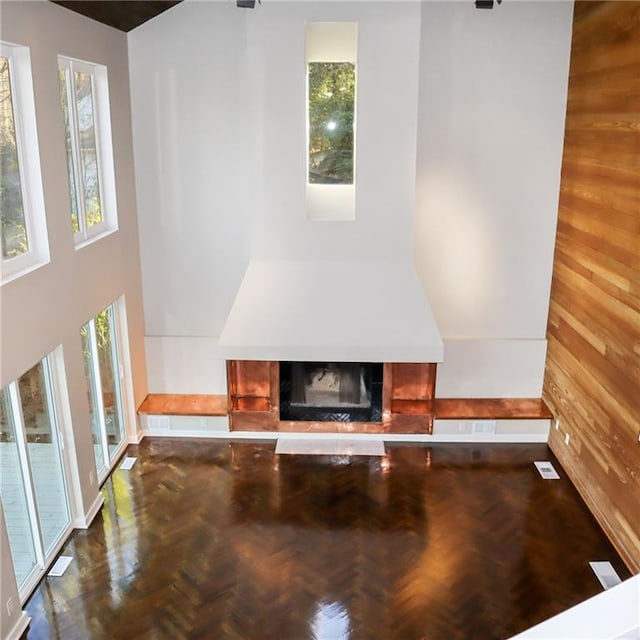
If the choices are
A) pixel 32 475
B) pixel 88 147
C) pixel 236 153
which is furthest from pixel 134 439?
pixel 236 153

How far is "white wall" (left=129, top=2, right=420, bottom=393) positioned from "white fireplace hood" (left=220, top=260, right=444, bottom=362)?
0.24 metres

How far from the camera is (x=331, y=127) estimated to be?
6.96 m

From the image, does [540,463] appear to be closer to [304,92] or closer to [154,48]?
[304,92]

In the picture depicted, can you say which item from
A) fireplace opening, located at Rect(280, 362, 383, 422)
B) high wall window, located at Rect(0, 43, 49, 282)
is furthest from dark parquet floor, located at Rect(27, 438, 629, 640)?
high wall window, located at Rect(0, 43, 49, 282)

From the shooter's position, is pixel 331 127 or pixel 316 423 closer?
pixel 331 127

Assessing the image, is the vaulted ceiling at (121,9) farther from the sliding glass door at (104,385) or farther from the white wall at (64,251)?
the sliding glass door at (104,385)

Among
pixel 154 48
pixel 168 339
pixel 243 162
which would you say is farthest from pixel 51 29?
pixel 168 339

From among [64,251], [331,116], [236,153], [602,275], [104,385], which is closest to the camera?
[64,251]

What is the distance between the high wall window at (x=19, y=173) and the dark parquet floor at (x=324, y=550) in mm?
2544

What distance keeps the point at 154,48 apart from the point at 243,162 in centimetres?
148

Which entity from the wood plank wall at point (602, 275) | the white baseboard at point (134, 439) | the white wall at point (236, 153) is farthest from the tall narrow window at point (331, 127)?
the white baseboard at point (134, 439)

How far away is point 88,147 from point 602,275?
16.2 feet

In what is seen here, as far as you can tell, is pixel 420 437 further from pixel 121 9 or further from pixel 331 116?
pixel 121 9

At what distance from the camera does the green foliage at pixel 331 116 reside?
6922 mm
